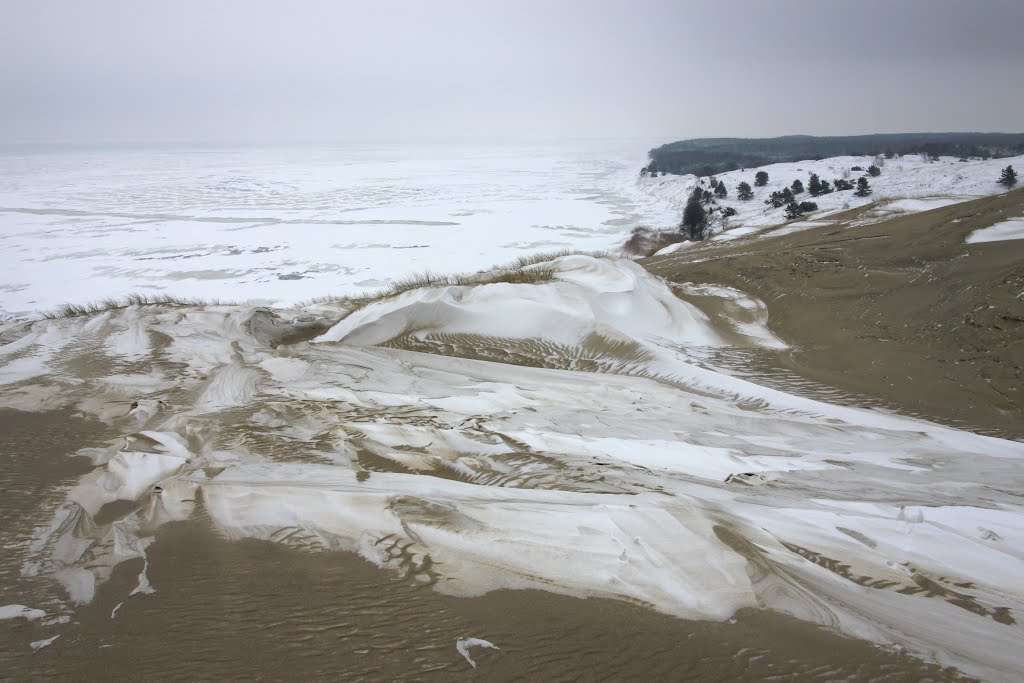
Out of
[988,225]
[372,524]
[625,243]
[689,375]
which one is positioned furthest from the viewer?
[625,243]

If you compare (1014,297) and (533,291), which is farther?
(533,291)

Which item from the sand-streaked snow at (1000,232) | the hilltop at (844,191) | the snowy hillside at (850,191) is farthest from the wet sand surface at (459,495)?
the snowy hillside at (850,191)

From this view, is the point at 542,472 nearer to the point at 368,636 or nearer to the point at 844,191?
the point at 368,636

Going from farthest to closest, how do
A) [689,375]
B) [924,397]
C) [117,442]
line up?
[689,375]
[924,397]
[117,442]

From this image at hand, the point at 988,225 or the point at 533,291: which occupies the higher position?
the point at 988,225

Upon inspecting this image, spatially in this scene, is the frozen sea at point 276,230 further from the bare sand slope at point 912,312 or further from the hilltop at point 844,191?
the bare sand slope at point 912,312

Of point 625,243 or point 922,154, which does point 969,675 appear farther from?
point 922,154

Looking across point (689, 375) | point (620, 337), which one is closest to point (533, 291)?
point (620, 337)
